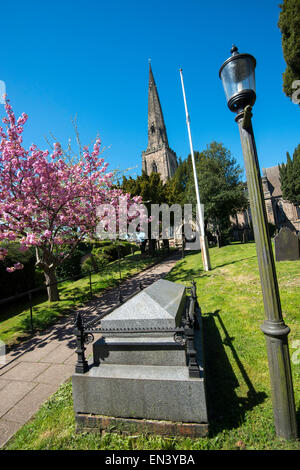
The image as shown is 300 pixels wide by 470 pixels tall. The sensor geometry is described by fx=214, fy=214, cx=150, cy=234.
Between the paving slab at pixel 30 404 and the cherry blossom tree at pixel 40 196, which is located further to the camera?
the cherry blossom tree at pixel 40 196

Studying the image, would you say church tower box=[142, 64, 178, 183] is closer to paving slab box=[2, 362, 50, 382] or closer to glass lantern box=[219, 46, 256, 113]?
paving slab box=[2, 362, 50, 382]

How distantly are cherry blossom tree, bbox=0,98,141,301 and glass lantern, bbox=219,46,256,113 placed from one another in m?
6.38

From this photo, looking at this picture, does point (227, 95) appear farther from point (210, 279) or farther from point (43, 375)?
point (210, 279)

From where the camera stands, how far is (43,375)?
153 inches

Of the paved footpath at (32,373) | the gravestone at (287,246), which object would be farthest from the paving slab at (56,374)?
the gravestone at (287,246)

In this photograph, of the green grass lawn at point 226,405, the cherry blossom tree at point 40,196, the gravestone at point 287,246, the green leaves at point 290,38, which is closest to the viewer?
the green grass lawn at point 226,405

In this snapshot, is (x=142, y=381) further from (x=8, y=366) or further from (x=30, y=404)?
(x=8, y=366)

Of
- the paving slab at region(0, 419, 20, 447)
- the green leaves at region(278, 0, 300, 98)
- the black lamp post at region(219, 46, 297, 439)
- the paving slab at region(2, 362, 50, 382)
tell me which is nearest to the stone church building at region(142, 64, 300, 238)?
the green leaves at region(278, 0, 300, 98)

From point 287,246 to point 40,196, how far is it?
1080 centimetres

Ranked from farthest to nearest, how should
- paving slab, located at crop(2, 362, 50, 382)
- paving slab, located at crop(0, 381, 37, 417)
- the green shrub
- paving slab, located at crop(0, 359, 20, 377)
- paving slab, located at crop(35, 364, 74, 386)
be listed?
the green shrub
paving slab, located at crop(0, 359, 20, 377)
paving slab, located at crop(2, 362, 50, 382)
paving slab, located at crop(35, 364, 74, 386)
paving slab, located at crop(0, 381, 37, 417)

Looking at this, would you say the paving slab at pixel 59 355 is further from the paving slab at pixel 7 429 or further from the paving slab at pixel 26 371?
the paving slab at pixel 7 429

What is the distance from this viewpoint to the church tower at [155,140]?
4792cm

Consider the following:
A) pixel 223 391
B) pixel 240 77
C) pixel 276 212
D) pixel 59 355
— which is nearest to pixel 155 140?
pixel 276 212

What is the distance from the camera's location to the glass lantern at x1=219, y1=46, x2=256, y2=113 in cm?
210
